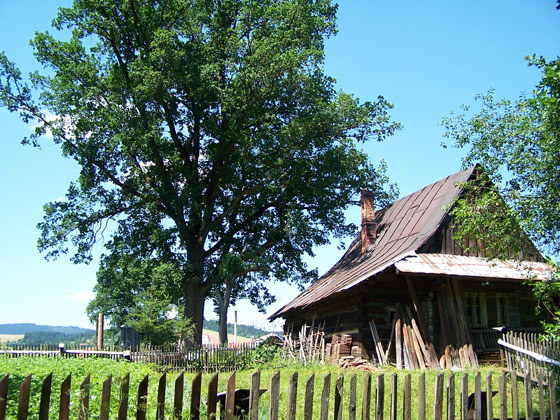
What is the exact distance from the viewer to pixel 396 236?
75.8 ft

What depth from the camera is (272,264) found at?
2856 cm

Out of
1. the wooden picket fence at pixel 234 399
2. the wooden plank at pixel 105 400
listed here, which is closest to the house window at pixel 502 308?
the wooden picket fence at pixel 234 399

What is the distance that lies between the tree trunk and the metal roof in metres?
12.5

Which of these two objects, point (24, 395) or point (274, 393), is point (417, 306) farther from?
point (24, 395)

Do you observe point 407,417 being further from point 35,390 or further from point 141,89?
point 141,89

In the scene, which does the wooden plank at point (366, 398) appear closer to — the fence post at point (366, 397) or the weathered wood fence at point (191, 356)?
the fence post at point (366, 397)

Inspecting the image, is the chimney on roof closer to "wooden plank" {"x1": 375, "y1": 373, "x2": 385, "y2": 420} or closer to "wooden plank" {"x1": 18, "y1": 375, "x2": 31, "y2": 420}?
"wooden plank" {"x1": 375, "y1": 373, "x2": 385, "y2": 420}

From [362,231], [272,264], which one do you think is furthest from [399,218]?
[272,264]

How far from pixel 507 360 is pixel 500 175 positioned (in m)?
4.66

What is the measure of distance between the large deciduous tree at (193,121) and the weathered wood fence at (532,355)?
567 inches

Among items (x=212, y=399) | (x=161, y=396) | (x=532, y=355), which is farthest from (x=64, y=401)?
(x=532, y=355)

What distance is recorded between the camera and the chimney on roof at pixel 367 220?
2553cm

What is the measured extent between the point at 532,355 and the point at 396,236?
10.7 m

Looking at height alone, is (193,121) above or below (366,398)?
above
